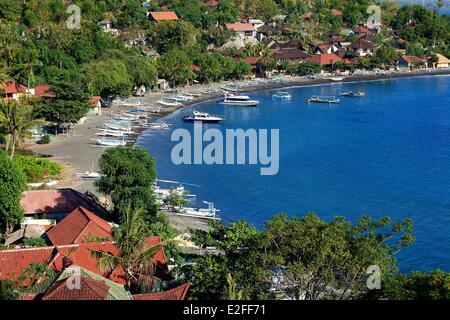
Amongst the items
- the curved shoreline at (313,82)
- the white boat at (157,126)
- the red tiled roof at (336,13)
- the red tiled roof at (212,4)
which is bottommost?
the white boat at (157,126)

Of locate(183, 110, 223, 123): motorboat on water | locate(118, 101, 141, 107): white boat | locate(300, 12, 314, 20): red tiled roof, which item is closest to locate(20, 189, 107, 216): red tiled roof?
locate(183, 110, 223, 123): motorboat on water

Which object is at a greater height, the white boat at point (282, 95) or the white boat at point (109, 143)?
the white boat at point (282, 95)

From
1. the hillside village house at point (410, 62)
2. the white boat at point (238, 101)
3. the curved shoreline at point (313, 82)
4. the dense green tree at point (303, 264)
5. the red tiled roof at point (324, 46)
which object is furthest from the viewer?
the hillside village house at point (410, 62)

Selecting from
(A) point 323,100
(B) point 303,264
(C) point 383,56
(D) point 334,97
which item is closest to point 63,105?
(A) point 323,100

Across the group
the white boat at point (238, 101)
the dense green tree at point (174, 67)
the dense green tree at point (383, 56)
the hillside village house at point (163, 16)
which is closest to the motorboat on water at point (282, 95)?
the white boat at point (238, 101)

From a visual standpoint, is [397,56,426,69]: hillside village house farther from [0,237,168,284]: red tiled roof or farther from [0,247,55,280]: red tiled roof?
[0,247,55,280]: red tiled roof

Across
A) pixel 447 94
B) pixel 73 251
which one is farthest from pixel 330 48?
pixel 73 251

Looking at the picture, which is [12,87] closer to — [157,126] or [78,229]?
[157,126]

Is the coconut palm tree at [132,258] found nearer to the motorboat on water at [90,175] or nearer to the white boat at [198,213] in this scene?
the white boat at [198,213]
